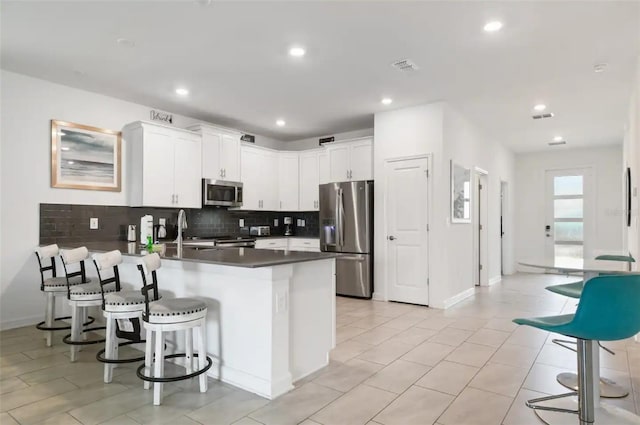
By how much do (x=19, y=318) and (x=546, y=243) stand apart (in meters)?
9.57

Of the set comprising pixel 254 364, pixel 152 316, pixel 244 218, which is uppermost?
pixel 244 218

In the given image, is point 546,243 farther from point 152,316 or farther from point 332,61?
point 152,316

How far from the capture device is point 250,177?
6328 millimetres

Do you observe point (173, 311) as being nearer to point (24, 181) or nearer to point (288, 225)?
point (24, 181)

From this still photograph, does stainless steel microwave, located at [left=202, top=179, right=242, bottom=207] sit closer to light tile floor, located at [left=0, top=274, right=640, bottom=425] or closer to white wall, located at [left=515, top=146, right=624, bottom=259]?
light tile floor, located at [left=0, top=274, right=640, bottom=425]

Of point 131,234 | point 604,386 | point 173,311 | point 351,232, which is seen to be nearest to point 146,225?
point 131,234

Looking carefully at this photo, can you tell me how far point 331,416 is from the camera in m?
2.19

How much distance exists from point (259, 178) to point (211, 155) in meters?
1.09

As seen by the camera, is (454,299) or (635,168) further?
(454,299)

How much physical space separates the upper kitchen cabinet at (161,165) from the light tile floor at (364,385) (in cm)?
196

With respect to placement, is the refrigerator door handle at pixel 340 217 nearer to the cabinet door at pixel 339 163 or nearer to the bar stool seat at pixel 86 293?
the cabinet door at pixel 339 163

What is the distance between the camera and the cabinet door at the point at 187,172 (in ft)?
17.0

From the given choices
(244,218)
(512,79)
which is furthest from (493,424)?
(244,218)

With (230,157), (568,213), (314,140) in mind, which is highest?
(314,140)
